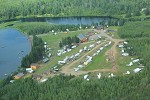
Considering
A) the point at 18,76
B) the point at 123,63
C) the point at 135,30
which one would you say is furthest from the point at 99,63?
the point at 135,30

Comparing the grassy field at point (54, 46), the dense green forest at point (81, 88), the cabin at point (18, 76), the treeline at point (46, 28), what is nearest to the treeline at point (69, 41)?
the grassy field at point (54, 46)

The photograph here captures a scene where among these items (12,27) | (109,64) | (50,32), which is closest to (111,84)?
(109,64)

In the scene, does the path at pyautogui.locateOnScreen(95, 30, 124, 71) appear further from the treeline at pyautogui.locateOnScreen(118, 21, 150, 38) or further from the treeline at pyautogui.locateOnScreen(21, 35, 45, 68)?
the treeline at pyautogui.locateOnScreen(21, 35, 45, 68)

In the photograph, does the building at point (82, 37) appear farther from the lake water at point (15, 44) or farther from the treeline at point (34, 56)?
the lake water at point (15, 44)

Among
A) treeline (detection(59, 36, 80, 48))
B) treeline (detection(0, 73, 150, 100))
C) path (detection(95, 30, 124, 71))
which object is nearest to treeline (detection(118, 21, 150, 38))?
path (detection(95, 30, 124, 71))

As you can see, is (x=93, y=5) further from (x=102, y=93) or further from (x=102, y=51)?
(x=102, y=93)

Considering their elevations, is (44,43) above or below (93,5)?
below
